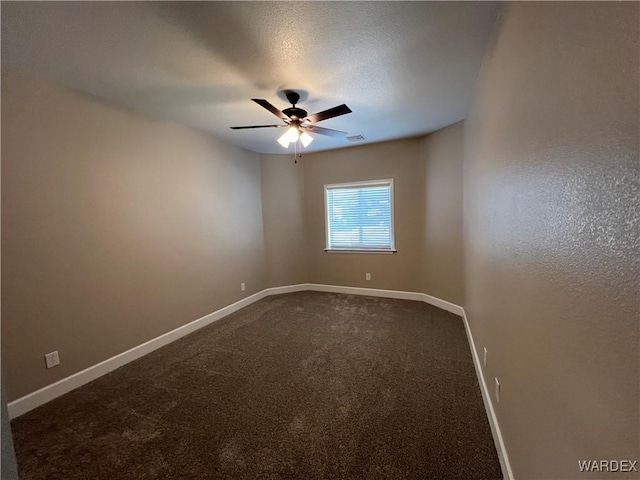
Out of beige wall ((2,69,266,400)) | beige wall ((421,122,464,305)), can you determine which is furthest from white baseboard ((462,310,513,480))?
beige wall ((2,69,266,400))

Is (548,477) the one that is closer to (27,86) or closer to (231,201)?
(27,86)

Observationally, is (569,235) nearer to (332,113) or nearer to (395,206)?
(332,113)

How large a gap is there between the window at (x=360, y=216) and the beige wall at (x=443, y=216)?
1.95 ft

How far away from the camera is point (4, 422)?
28.0 inches

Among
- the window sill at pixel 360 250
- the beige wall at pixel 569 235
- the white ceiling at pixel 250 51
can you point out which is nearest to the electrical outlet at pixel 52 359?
the white ceiling at pixel 250 51

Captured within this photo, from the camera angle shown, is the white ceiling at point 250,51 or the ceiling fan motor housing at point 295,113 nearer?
the white ceiling at point 250,51

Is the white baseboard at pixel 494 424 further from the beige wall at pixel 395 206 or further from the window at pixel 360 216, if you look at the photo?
the window at pixel 360 216

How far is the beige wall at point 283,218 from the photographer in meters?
4.65

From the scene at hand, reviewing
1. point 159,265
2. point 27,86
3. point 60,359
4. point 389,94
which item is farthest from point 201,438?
point 389,94

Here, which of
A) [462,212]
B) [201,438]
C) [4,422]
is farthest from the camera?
[462,212]

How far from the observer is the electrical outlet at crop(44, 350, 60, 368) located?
2074 mm

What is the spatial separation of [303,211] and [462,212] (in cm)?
264

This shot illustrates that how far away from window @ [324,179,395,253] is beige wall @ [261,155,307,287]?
1.80 ft

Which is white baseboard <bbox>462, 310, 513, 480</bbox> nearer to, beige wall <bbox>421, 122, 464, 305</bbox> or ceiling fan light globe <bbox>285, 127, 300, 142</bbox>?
beige wall <bbox>421, 122, 464, 305</bbox>
